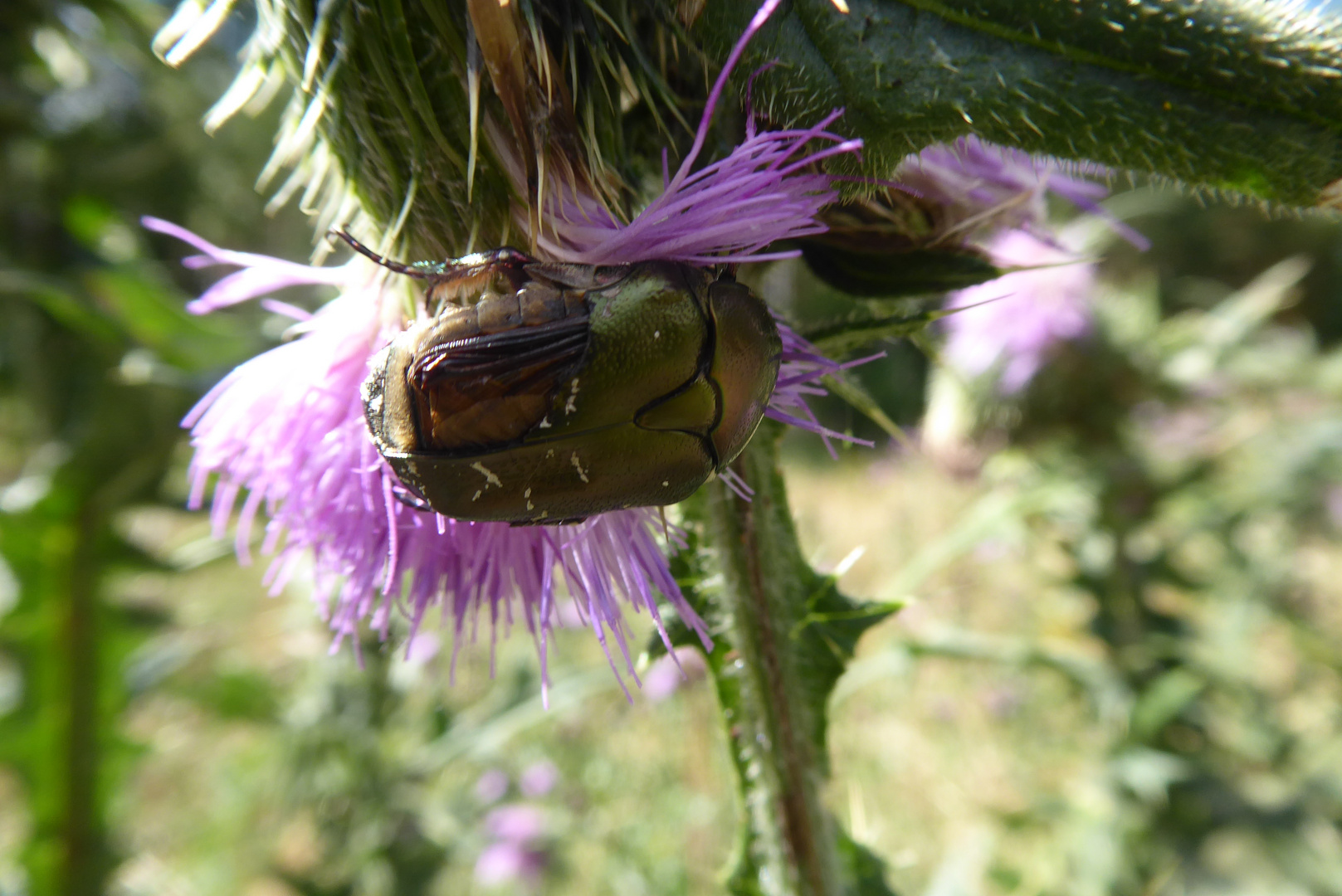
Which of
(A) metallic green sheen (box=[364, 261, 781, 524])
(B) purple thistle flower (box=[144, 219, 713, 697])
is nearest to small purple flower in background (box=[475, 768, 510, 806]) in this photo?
(B) purple thistle flower (box=[144, 219, 713, 697])

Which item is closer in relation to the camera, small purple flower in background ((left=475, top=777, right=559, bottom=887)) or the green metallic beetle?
the green metallic beetle

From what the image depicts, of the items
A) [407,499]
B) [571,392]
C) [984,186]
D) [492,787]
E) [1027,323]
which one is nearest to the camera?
[571,392]

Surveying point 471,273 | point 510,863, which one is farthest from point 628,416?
point 510,863

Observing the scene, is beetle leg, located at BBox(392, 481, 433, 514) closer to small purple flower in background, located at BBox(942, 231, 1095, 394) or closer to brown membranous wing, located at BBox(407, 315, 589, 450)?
brown membranous wing, located at BBox(407, 315, 589, 450)

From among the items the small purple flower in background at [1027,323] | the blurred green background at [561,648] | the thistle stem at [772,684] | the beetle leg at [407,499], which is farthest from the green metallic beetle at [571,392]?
the small purple flower in background at [1027,323]

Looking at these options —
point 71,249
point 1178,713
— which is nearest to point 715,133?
point 1178,713

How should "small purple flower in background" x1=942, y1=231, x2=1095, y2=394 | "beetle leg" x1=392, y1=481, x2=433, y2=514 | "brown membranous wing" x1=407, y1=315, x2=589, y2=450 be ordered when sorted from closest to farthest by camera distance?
"brown membranous wing" x1=407, y1=315, x2=589, y2=450 → "beetle leg" x1=392, y1=481, x2=433, y2=514 → "small purple flower in background" x1=942, y1=231, x2=1095, y2=394

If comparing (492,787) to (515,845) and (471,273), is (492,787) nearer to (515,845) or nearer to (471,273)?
(515,845)
